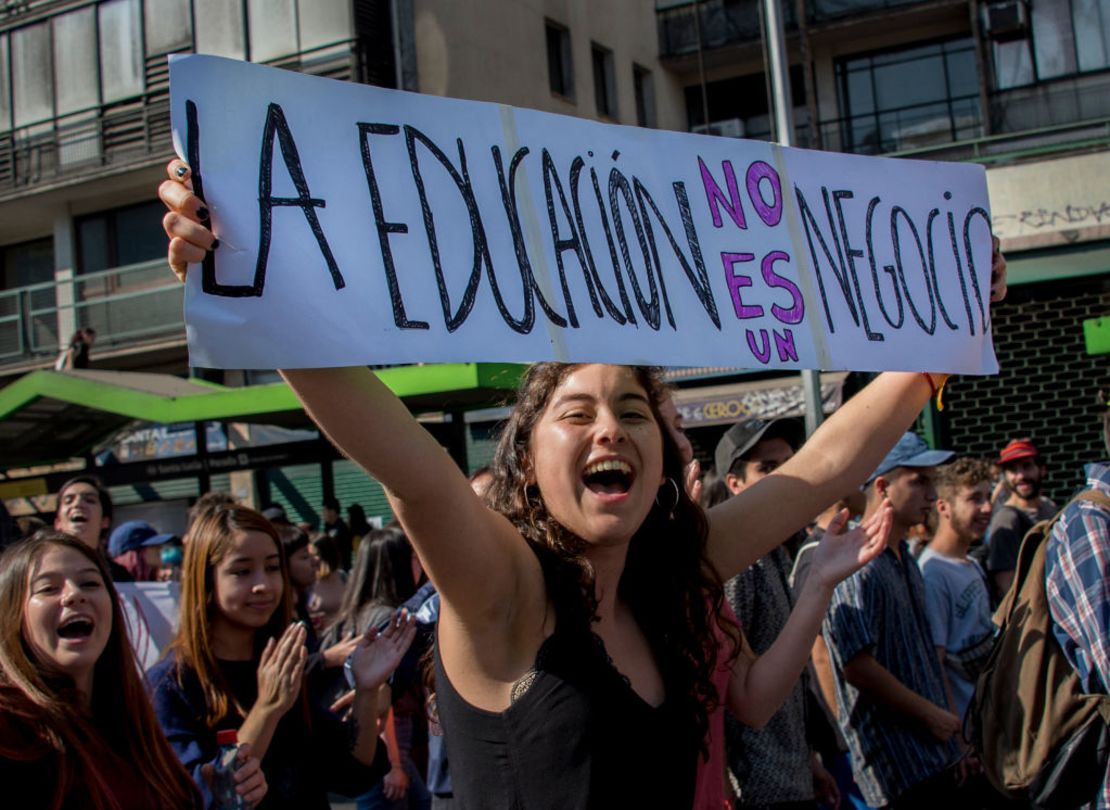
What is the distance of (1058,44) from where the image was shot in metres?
20.5

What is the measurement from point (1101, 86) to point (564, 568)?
20.6 metres

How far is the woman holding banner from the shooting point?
6.52ft

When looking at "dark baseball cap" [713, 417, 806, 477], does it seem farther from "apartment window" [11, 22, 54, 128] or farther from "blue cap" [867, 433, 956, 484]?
"apartment window" [11, 22, 54, 128]

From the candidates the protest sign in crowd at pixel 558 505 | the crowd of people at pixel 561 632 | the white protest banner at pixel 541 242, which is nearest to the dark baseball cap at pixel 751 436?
the crowd of people at pixel 561 632

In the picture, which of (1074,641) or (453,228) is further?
(1074,641)

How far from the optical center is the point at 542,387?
8.27ft

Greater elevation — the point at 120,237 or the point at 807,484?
the point at 120,237

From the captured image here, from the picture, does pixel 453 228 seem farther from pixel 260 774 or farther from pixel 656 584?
pixel 260 774

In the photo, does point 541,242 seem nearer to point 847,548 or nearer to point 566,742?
point 566,742

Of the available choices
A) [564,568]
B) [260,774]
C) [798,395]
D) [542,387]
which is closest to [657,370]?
[542,387]

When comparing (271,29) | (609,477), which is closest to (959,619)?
(609,477)

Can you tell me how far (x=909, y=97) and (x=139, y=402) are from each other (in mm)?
15971

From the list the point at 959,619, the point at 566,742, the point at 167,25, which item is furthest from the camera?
the point at 167,25

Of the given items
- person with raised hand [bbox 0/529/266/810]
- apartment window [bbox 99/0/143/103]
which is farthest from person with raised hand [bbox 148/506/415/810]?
apartment window [bbox 99/0/143/103]
